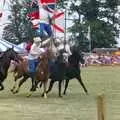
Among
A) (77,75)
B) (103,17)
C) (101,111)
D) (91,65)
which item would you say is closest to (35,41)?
(77,75)

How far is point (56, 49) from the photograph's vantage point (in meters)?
23.2

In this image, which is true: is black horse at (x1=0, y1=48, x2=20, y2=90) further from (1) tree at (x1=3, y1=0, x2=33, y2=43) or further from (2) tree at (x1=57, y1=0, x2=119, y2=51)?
(1) tree at (x1=3, y1=0, x2=33, y2=43)

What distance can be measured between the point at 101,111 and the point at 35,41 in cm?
1373

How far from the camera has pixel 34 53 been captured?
23.5m

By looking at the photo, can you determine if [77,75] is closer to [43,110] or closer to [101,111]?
[43,110]

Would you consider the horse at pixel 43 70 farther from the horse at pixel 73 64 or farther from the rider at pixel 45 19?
the rider at pixel 45 19

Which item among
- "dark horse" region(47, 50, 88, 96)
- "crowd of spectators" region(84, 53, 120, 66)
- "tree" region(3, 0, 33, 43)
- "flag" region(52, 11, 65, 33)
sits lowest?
"tree" region(3, 0, 33, 43)

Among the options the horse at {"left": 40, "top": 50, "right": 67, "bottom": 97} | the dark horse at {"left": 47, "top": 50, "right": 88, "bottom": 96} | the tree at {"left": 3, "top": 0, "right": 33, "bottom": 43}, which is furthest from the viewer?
the tree at {"left": 3, "top": 0, "right": 33, "bottom": 43}

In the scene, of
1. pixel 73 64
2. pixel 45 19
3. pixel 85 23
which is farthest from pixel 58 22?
pixel 85 23

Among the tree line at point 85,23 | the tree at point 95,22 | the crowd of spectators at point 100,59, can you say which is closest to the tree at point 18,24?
the tree line at point 85,23

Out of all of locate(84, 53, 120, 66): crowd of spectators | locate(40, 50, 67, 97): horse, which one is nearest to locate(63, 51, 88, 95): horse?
locate(40, 50, 67, 97): horse

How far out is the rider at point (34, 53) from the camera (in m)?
23.3

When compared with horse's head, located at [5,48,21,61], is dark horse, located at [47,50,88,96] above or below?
below

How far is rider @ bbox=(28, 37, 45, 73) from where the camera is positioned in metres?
23.3
